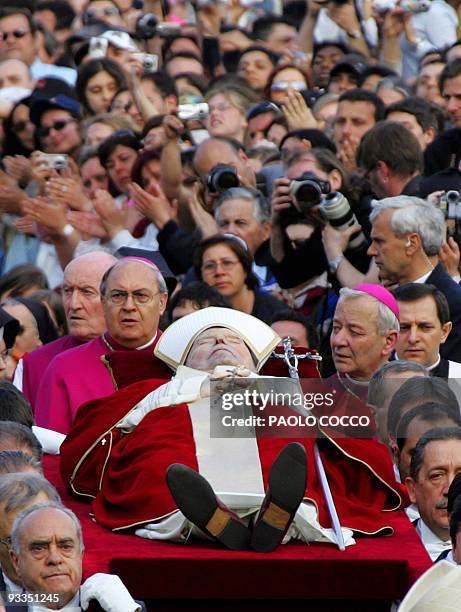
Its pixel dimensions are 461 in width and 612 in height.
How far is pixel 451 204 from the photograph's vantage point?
905 cm

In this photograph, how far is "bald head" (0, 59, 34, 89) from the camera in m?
12.8

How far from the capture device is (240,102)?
12000mm

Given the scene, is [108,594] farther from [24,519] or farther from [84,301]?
[84,301]

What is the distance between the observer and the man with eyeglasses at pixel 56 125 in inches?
459

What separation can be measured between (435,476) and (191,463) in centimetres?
89

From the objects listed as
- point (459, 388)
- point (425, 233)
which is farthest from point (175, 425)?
point (425, 233)

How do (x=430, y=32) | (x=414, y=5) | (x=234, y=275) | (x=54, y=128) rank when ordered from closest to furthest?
(x=234, y=275) → (x=54, y=128) → (x=414, y=5) → (x=430, y=32)

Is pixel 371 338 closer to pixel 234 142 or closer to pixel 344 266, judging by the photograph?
pixel 344 266

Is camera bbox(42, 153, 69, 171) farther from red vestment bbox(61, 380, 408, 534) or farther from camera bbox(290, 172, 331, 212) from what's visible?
red vestment bbox(61, 380, 408, 534)

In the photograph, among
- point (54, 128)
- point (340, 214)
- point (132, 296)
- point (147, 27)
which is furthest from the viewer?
point (147, 27)

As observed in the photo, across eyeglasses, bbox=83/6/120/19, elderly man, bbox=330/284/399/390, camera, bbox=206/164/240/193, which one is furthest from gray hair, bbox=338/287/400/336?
eyeglasses, bbox=83/6/120/19

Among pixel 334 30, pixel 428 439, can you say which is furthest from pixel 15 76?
pixel 428 439

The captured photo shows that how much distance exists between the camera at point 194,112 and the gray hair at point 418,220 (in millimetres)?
3387

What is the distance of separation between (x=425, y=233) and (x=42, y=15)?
7.46 m
